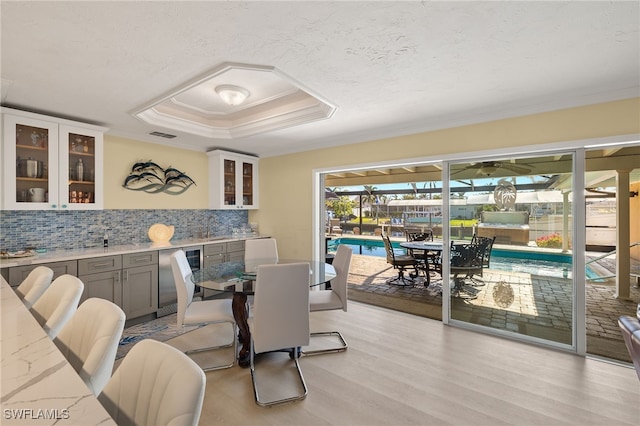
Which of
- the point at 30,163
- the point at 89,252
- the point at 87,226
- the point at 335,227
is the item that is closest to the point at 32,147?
the point at 30,163

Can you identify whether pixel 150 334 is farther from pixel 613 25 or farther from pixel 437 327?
pixel 613 25

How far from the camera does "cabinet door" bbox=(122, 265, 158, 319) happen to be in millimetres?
3331

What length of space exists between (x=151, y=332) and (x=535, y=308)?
418 cm

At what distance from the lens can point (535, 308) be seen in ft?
10.0

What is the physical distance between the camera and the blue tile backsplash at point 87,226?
306cm

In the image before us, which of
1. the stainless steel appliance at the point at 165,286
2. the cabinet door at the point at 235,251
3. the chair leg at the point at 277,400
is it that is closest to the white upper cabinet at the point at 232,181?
the cabinet door at the point at 235,251

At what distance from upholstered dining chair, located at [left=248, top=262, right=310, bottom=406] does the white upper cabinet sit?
9.48 ft

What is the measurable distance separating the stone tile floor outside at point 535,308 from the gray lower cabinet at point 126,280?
2933mm

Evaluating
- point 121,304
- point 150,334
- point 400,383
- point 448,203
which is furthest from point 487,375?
point 121,304

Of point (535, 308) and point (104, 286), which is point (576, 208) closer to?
point (535, 308)

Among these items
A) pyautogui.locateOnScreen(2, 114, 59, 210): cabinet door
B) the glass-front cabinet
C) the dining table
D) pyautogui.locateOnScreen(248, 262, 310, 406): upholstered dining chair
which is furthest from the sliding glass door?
pyautogui.locateOnScreen(2, 114, 59, 210): cabinet door

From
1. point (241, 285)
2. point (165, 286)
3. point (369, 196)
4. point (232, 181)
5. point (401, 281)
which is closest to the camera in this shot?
point (241, 285)

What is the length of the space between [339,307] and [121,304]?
2.50 metres

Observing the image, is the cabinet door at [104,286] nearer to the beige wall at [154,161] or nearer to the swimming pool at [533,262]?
the beige wall at [154,161]
